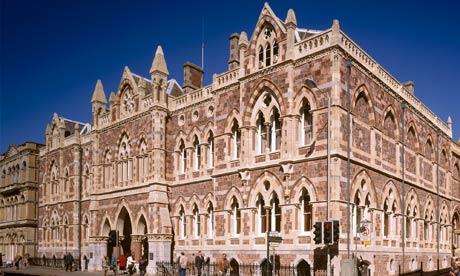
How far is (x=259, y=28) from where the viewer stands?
2830 centimetres

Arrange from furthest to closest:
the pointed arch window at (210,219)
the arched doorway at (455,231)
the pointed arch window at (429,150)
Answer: the arched doorway at (455,231)
the pointed arch window at (429,150)
the pointed arch window at (210,219)

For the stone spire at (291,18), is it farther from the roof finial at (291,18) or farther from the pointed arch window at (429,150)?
the pointed arch window at (429,150)

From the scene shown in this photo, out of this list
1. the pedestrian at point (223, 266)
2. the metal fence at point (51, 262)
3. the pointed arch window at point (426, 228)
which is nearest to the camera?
the pedestrian at point (223, 266)

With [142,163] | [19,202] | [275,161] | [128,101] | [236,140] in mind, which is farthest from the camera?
[19,202]

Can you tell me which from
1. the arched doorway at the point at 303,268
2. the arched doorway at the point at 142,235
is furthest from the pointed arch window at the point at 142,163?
the arched doorway at the point at 303,268

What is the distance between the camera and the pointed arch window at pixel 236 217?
94.4 feet

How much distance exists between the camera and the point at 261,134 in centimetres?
2823

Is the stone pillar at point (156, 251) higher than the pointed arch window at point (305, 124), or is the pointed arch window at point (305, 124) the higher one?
the pointed arch window at point (305, 124)

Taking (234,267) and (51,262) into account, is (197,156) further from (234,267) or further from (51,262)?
(51,262)

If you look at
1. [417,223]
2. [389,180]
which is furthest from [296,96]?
[417,223]

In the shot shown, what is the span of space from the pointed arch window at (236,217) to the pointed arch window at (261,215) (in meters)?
1.66

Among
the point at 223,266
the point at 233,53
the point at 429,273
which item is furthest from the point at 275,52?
the point at 429,273

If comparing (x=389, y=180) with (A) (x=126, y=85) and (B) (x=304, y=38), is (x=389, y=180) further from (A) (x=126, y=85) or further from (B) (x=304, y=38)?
(A) (x=126, y=85)

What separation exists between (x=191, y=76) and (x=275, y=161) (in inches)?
610
